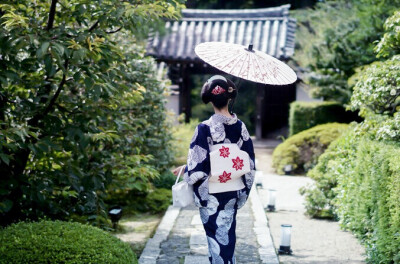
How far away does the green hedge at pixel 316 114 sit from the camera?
1570 centimetres

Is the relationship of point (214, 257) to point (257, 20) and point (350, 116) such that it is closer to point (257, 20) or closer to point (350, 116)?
point (350, 116)

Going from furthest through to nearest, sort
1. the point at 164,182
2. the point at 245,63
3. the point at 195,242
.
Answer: the point at 164,182 → the point at 195,242 → the point at 245,63

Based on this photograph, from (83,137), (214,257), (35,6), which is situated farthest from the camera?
(35,6)

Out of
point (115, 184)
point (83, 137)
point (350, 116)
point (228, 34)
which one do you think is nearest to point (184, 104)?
point (228, 34)

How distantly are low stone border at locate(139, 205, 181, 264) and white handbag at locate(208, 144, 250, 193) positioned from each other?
1550mm

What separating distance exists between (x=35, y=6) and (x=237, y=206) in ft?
8.92

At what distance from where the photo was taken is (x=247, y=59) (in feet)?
14.6

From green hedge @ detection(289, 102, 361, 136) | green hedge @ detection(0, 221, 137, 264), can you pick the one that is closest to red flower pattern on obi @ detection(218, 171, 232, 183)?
green hedge @ detection(0, 221, 137, 264)

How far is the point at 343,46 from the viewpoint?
1388 cm

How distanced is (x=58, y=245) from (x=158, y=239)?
270 centimetres

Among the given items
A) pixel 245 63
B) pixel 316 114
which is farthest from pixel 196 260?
pixel 316 114

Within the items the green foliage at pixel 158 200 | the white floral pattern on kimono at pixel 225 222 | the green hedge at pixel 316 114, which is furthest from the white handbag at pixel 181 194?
the green hedge at pixel 316 114

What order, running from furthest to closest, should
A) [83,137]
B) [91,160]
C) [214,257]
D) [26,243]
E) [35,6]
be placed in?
[91,160] → [35,6] → [83,137] → [214,257] → [26,243]

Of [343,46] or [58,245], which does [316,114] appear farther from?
[58,245]
